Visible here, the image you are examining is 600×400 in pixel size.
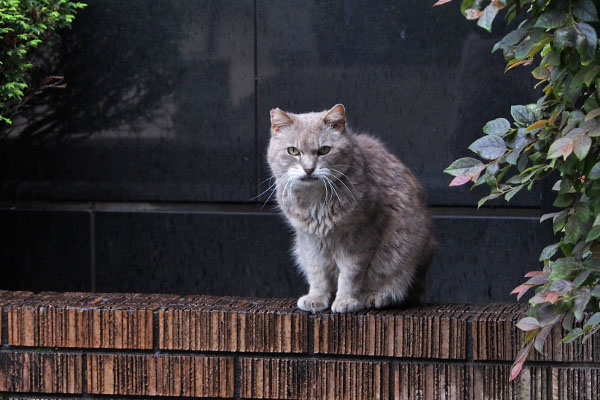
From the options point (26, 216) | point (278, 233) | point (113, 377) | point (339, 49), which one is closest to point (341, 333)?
point (113, 377)

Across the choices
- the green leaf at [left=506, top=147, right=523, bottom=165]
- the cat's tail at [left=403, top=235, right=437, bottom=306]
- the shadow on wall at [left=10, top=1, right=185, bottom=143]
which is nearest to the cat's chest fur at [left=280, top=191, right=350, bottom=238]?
the cat's tail at [left=403, top=235, right=437, bottom=306]

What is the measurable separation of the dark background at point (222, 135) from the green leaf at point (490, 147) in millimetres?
2646

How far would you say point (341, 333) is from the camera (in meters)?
3.14

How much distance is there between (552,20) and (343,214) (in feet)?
4.90

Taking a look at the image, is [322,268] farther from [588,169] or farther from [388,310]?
[588,169]

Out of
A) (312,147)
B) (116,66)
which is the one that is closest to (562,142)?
(312,147)

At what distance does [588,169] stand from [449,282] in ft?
9.43

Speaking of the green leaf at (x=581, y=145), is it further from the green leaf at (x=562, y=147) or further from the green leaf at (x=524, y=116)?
the green leaf at (x=524, y=116)

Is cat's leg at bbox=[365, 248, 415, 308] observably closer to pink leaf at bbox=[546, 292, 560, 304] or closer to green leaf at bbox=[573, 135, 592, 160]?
pink leaf at bbox=[546, 292, 560, 304]

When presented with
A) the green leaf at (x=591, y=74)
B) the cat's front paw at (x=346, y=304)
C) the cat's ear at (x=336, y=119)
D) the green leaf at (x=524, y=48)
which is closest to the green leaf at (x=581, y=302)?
the green leaf at (x=591, y=74)

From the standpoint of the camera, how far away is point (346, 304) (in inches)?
130

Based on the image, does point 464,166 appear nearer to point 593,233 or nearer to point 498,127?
point 498,127

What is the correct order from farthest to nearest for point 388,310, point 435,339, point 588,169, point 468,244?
point 468,244
point 388,310
point 435,339
point 588,169

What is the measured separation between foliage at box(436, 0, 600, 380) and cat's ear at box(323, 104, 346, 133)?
109 cm
